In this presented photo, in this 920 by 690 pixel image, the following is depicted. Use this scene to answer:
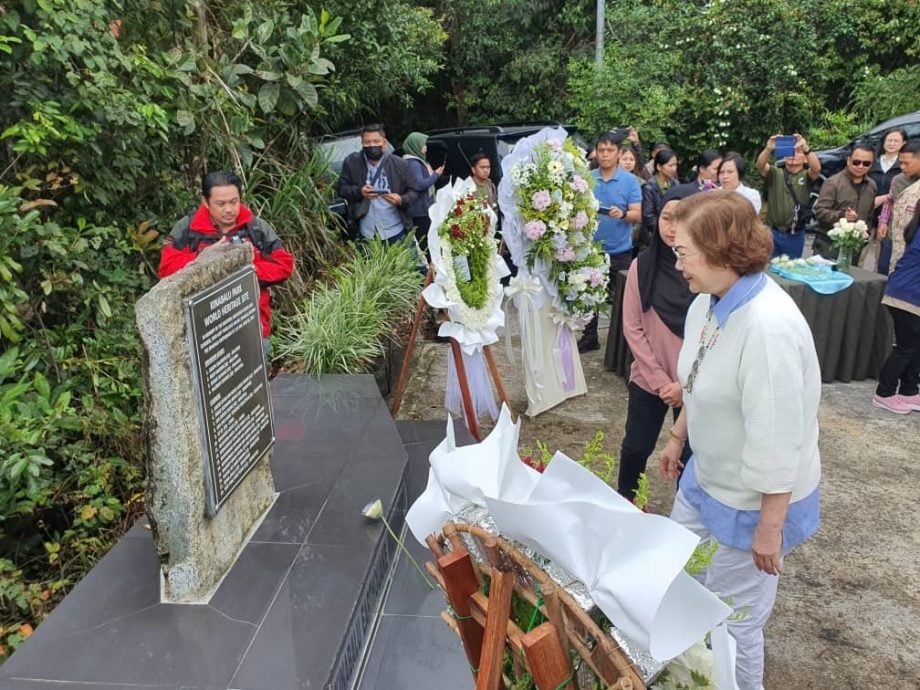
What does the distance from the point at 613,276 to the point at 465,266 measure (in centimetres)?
223

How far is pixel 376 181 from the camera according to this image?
21.2 feet

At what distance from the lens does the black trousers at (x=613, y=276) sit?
19.6 feet

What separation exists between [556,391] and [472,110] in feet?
37.1

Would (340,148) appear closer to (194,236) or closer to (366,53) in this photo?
(366,53)

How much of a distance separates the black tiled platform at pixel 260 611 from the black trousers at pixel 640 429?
1.06 metres

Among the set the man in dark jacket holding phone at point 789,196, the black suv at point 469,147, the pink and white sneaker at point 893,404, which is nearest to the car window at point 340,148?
the black suv at point 469,147

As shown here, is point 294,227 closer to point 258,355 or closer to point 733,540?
point 258,355

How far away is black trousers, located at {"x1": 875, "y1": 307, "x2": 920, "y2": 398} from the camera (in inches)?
189

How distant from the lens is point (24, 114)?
3662mm

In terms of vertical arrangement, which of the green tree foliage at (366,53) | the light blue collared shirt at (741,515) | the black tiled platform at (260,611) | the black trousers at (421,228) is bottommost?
the black tiled platform at (260,611)

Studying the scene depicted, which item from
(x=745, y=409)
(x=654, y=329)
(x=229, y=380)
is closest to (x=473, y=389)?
(x=654, y=329)

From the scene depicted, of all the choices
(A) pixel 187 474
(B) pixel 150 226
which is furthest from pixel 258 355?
(B) pixel 150 226

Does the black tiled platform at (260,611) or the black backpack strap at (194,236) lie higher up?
the black backpack strap at (194,236)

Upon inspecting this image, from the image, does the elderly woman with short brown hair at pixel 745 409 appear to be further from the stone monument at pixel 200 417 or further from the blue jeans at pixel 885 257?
the blue jeans at pixel 885 257
